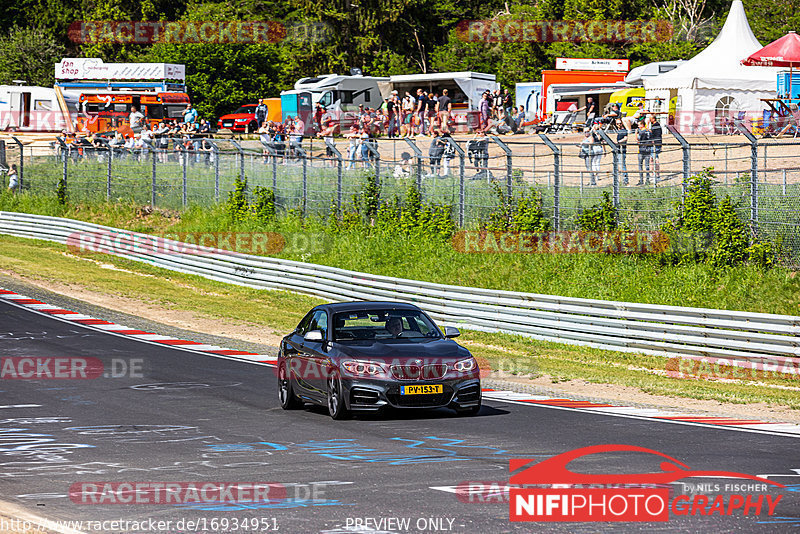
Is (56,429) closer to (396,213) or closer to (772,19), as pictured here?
(396,213)

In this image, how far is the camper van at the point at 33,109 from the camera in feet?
176

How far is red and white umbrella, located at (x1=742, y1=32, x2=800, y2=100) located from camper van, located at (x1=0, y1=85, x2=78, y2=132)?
3161 cm

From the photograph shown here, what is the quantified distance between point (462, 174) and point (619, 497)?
18.4 metres

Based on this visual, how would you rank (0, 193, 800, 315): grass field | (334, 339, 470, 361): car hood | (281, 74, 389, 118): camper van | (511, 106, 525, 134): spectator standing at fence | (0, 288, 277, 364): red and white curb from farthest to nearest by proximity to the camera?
(281, 74, 389, 118): camper van → (511, 106, 525, 134): spectator standing at fence → (0, 193, 800, 315): grass field → (0, 288, 277, 364): red and white curb → (334, 339, 470, 361): car hood

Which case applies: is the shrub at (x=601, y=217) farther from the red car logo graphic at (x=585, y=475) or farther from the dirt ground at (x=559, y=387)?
the red car logo graphic at (x=585, y=475)

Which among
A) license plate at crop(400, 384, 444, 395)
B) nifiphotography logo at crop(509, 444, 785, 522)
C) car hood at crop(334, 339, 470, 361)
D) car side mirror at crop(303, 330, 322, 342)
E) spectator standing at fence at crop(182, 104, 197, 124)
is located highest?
spectator standing at fence at crop(182, 104, 197, 124)

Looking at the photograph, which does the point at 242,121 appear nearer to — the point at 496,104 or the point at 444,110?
the point at 496,104

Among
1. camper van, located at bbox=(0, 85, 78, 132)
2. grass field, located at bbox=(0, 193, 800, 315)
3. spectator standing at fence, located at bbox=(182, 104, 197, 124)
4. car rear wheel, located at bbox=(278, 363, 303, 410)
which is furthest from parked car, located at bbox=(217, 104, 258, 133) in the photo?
car rear wheel, located at bbox=(278, 363, 303, 410)

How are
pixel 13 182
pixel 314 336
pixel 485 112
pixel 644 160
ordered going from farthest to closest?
pixel 485 112 < pixel 13 182 < pixel 644 160 < pixel 314 336

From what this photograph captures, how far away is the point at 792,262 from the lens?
21.0 meters

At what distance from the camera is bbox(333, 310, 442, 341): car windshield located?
44.0 feet

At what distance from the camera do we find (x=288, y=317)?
82.2 ft

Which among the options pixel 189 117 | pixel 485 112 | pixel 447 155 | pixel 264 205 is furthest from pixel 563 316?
pixel 189 117

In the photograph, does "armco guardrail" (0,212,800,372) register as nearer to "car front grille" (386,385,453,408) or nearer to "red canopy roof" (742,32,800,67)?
"car front grille" (386,385,453,408)
